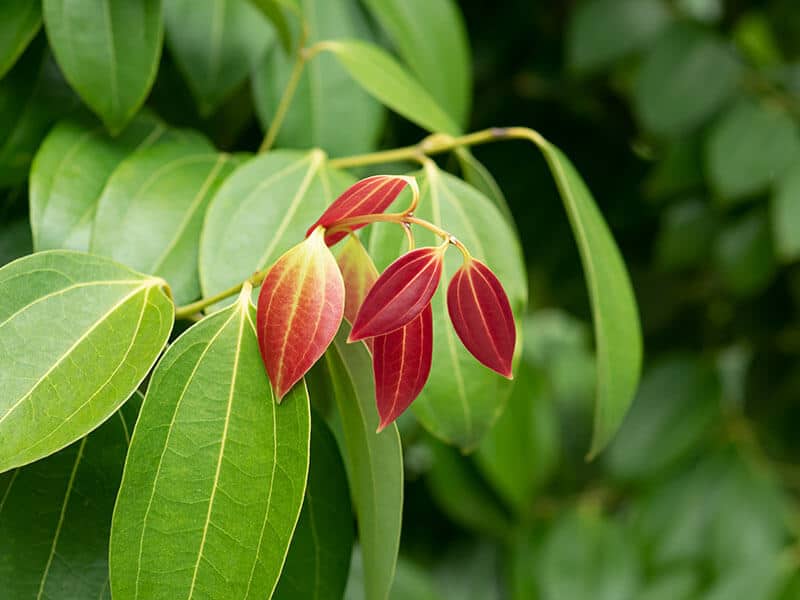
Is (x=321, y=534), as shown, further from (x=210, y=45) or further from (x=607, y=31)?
(x=607, y=31)

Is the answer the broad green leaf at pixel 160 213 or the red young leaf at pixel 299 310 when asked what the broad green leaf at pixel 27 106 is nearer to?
the broad green leaf at pixel 160 213

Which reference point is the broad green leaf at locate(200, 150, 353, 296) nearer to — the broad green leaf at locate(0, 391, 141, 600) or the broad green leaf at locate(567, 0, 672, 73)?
the broad green leaf at locate(0, 391, 141, 600)

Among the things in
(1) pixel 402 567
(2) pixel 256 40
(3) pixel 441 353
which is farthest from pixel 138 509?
(1) pixel 402 567

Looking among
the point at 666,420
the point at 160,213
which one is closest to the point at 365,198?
the point at 160,213

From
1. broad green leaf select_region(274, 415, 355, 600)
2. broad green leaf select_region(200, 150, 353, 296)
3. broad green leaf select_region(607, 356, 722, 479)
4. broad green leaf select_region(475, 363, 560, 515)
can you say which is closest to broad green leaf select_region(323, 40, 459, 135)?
broad green leaf select_region(200, 150, 353, 296)

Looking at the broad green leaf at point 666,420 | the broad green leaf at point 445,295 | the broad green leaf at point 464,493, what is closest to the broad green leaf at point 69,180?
the broad green leaf at point 445,295

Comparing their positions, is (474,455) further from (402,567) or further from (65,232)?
(65,232)
